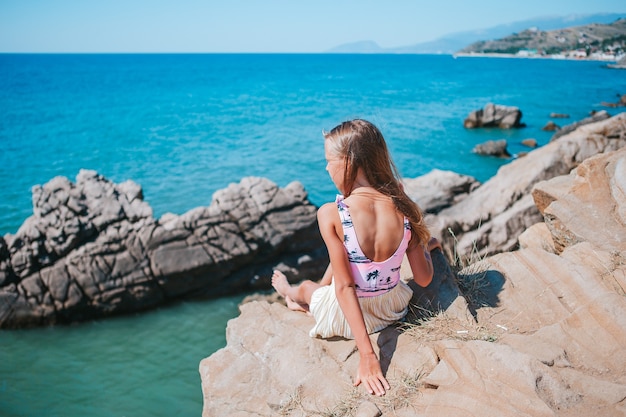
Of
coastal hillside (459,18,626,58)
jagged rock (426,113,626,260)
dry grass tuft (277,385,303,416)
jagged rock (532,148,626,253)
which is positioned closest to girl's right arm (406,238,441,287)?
dry grass tuft (277,385,303,416)

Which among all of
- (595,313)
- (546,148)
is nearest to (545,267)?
(595,313)

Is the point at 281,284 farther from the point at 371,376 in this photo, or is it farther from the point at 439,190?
the point at 439,190

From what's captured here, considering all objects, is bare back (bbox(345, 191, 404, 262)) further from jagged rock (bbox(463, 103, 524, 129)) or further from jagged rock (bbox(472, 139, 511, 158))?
jagged rock (bbox(463, 103, 524, 129))

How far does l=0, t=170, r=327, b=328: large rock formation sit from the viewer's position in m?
10.1

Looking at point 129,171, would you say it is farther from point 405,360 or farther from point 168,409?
point 405,360

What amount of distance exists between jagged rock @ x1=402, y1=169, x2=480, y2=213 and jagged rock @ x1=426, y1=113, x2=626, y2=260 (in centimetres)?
170

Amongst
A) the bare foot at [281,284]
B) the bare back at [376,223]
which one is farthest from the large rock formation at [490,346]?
the bare back at [376,223]

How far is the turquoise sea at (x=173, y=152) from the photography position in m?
8.46

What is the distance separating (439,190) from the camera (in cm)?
1394

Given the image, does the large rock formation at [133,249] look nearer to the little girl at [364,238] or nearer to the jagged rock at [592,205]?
the jagged rock at [592,205]

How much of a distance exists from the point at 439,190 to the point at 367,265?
439 inches

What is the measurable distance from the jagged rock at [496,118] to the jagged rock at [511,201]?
23.8 m

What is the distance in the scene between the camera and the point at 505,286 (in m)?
4.21

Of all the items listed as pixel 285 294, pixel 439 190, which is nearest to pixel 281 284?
pixel 285 294
